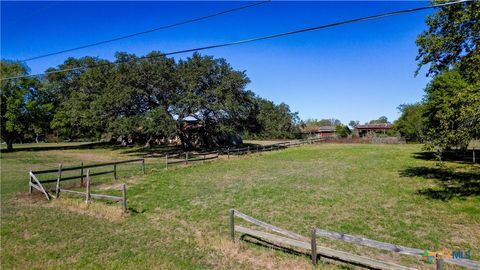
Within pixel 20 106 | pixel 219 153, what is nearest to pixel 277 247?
pixel 219 153

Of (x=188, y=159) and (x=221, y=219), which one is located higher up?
(x=188, y=159)

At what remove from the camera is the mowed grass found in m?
7.09

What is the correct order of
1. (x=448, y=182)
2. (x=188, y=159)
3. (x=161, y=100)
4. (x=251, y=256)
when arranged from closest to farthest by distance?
(x=251, y=256) → (x=448, y=182) → (x=188, y=159) → (x=161, y=100)

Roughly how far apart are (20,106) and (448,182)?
4814 cm

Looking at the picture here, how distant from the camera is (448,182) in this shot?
15.6 m

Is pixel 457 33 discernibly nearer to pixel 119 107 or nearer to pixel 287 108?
pixel 119 107

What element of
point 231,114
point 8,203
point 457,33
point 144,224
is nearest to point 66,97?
point 231,114

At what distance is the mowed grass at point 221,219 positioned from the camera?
23.3 feet

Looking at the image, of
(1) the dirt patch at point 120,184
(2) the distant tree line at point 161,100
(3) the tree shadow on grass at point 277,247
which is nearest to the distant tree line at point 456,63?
(3) the tree shadow on grass at point 277,247

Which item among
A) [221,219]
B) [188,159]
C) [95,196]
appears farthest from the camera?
[188,159]

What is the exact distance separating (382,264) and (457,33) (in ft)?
42.0

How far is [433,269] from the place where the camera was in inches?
248

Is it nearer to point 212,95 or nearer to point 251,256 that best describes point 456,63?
point 251,256

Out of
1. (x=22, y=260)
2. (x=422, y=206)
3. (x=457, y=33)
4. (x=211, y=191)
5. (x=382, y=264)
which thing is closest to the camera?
(x=382, y=264)
